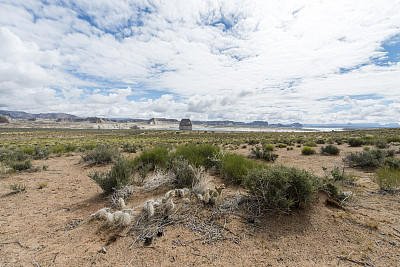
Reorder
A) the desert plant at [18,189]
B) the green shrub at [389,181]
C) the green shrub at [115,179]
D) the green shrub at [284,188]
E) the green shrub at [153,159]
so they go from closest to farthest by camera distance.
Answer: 1. the green shrub at [284,188]
2. the green shrub at [389,181]
3. the green shrub at [115,179]
4. the desert plant at [18,189]
5. the green shrub at [153,159]

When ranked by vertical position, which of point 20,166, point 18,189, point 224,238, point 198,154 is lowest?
point 20,166

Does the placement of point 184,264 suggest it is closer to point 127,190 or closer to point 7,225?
point 127,190

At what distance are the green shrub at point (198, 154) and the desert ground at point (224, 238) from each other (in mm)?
2700

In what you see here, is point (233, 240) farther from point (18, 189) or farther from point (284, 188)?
point (18, 189)

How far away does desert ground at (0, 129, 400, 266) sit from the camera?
2.67 m

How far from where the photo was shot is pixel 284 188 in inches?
139

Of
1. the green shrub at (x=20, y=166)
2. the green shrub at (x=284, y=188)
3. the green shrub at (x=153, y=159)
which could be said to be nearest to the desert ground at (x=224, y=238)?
the green shrub at (x=284, y=188)

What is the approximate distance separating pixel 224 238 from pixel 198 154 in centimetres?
472

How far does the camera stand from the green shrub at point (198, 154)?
22.2 ft

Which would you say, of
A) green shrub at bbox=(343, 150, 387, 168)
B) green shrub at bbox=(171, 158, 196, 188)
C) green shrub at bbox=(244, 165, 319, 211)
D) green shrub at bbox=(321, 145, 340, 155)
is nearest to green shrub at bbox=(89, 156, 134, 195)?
green shrub at bbox=(171, 158, 196, 188)

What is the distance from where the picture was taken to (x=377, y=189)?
16.4 feet

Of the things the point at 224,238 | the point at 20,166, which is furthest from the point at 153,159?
the point at 20,166

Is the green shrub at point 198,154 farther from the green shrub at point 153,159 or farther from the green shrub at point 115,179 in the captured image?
the green shrub at point 115,179

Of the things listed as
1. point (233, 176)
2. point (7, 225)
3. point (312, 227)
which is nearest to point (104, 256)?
point (7, 225)
